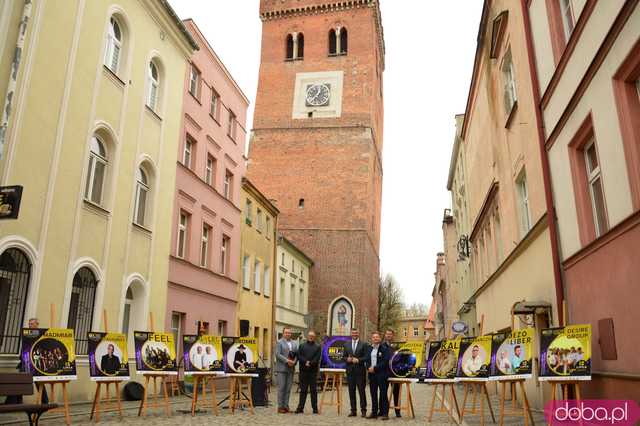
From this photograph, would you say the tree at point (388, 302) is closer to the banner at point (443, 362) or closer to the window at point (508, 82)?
the window at point (508, 82)

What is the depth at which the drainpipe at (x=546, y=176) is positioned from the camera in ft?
33.4

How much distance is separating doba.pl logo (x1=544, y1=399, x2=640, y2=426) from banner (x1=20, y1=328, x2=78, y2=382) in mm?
7825

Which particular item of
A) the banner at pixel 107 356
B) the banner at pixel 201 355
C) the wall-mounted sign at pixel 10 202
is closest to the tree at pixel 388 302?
the banner at pixel 201 355

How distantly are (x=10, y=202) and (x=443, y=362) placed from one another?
855cm

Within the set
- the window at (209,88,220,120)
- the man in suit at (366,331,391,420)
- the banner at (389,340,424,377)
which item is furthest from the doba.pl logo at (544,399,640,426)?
the window at (209,88,220,120)

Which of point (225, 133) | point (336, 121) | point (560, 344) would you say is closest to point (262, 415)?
point (560, 344)

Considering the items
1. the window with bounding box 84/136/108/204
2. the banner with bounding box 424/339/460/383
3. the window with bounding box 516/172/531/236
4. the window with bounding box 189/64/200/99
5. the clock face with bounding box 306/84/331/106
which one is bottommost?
the banner with bounding box 424/339/460/383

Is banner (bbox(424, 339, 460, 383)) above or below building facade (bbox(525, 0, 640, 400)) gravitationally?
below

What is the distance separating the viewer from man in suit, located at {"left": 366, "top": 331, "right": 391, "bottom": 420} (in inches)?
473

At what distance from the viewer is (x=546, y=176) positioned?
10.8 meters

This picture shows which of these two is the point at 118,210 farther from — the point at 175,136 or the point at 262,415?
the point at 262,415

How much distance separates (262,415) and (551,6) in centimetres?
1015

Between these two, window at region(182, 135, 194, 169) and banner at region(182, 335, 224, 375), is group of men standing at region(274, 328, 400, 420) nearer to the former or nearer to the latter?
banner at region(182, 335, 224, 375)

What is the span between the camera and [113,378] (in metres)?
10.6
